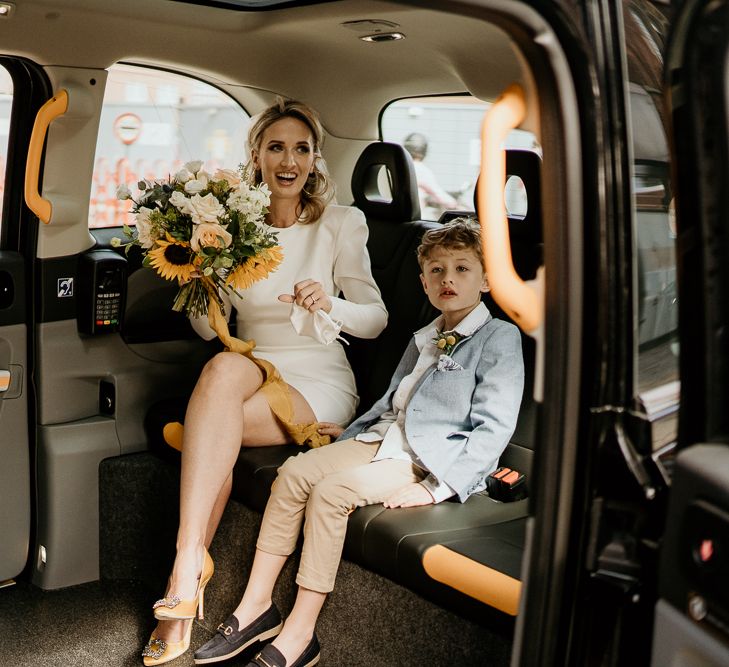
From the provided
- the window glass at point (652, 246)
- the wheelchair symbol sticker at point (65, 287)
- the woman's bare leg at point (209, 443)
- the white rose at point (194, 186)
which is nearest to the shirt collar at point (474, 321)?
the woman's bare leg at point (209, 443)

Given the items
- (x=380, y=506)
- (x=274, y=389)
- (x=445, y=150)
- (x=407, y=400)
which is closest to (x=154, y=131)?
(x=274, y=389)

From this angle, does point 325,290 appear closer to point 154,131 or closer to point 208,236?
point 208,236

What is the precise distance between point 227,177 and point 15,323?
887 mm

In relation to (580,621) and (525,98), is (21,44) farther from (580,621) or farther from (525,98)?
(580,621)

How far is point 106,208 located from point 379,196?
1.02 m

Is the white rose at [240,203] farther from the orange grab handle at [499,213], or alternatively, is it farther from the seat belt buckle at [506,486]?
the orange grab handle at [499,213]

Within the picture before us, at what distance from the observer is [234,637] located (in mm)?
2666

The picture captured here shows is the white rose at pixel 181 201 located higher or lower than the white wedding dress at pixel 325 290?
higher

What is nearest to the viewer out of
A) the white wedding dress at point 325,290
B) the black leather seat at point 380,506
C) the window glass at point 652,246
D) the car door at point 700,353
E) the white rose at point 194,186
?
the car door at point 700,353

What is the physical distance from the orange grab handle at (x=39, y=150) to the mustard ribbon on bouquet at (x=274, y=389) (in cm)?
63

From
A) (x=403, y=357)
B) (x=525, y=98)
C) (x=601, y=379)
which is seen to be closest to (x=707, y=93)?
(x=525, y=98)

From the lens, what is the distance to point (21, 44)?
9.23 feet

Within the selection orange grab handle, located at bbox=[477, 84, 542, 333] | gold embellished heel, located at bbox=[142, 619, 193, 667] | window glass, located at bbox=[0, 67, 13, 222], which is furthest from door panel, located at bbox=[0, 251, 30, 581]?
orange grab handle, located at bbox=[477, 84, 542, 333]

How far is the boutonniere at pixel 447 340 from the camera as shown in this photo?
2.76 meters
